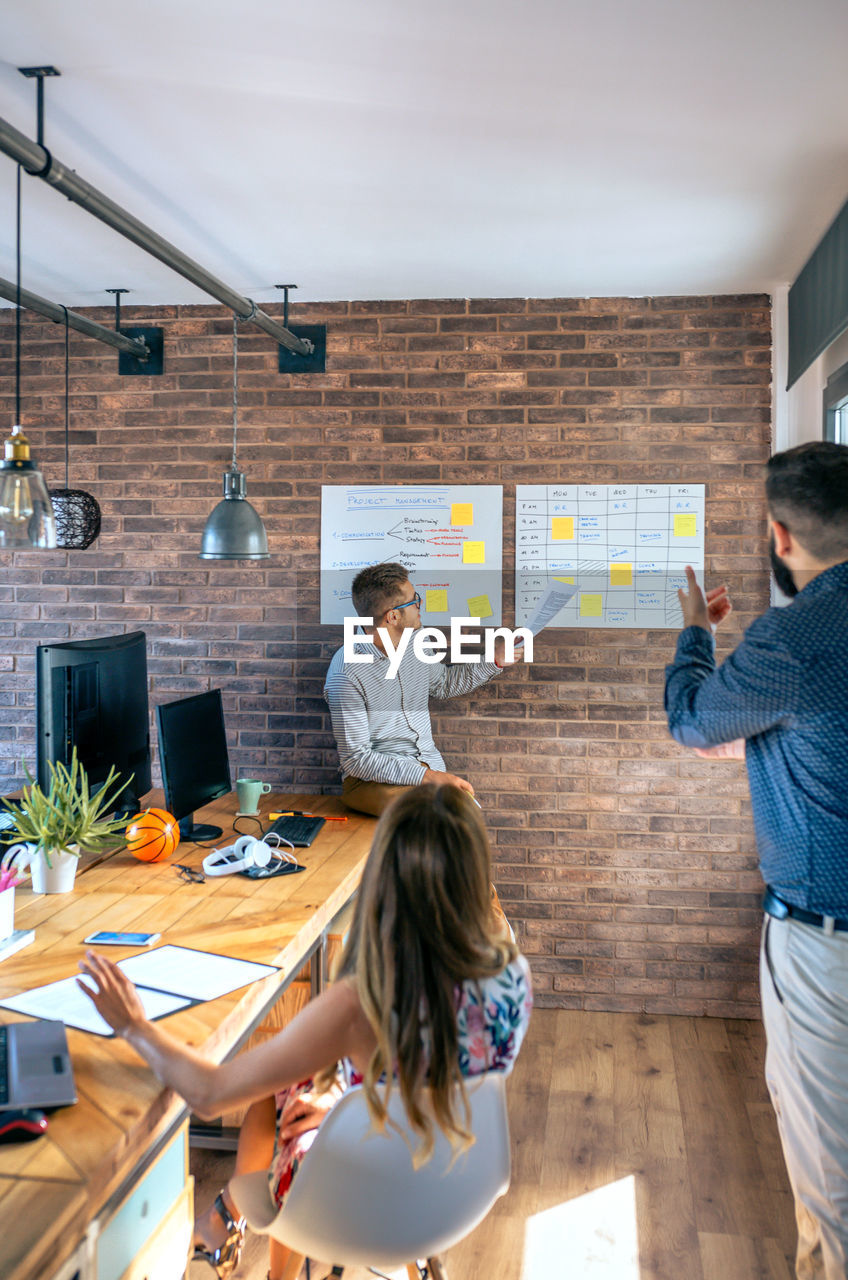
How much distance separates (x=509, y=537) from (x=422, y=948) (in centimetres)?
257

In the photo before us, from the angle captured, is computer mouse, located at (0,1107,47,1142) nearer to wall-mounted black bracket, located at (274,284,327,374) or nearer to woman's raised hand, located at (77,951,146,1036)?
woman's raised hand, located at (77,951,146,1036)

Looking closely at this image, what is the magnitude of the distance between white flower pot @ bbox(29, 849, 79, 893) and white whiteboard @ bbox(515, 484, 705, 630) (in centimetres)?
201

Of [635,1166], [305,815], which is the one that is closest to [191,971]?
[305,815]

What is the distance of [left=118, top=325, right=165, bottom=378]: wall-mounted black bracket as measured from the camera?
3943 millimetres

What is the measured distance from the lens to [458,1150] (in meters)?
1.38

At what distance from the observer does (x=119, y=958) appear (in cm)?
192

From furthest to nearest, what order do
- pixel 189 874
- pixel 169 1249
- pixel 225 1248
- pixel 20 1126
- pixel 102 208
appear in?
1. pixel 189 874
2. pixel 102 208
3. pixel 225 1248
4. pixel 169 1249
5. pixel 20 1126

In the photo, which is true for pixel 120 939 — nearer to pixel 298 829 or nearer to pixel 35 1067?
pixel 35 1067

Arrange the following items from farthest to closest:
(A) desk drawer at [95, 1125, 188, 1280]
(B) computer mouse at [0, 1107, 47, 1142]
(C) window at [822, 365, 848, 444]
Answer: (C) window at [822, 365, 848, 444], (A) desk drawer at [95, 1125, 188, 1280], (B) computer mouse at [0, 1107, 47, 1142]

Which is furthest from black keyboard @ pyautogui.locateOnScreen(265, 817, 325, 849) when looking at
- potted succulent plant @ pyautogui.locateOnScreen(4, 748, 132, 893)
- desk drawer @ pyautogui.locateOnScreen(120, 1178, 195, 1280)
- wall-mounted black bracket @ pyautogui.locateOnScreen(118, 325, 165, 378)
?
wall-mounted black bracket @ pyautogui.locateOnScreen(118, 325, 165, 378)

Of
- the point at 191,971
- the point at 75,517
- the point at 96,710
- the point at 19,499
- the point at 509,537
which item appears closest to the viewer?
the point at 191,971

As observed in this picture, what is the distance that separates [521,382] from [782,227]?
1.10m

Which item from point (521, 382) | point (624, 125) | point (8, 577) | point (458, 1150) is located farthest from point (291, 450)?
point (458, 1150)

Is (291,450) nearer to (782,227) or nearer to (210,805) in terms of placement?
(210,805)
